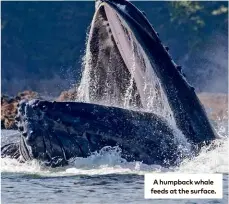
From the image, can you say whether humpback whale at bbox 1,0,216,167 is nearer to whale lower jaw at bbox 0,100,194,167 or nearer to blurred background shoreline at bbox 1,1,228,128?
whale lower jaw at bbox 0,100,194,167

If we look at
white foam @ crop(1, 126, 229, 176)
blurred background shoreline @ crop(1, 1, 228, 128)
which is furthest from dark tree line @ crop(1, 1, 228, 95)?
white foam @ crop(1, 126, 229, 176)

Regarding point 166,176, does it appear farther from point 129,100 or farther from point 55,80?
point 55,80

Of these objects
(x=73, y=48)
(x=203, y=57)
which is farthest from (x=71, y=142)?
(x=73, y=48)

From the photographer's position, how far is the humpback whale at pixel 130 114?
38.9 ft

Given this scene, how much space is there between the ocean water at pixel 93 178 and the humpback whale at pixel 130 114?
0.18 m

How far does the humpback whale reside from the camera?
38.9ft

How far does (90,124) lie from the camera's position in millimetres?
11875

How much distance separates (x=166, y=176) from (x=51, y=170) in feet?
5.20

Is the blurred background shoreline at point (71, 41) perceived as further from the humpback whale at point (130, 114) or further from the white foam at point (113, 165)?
the humpback whale at point (130, 114)

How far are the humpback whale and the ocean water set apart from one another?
18cm

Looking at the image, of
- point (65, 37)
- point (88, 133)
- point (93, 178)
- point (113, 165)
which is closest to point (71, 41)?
point (65, 37)

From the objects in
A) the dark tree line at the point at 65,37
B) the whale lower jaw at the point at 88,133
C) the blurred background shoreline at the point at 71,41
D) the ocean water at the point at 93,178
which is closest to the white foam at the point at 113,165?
the ocean water at the point at 93,178

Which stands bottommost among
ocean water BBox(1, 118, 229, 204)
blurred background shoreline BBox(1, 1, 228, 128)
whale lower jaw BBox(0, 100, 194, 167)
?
ocean water BBox(1, 118, 229, 204)

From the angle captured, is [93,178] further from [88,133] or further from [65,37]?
[65,37]
